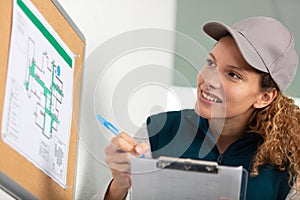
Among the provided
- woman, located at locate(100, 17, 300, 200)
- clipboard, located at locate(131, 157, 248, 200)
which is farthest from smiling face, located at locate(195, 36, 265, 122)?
clipboard, located at locate(131, 157, 248, 200)

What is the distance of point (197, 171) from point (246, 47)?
357mm

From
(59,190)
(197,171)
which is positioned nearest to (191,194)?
(197,171)

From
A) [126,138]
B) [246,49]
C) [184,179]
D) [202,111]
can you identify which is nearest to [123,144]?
[126,138]

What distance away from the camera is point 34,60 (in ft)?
4.08

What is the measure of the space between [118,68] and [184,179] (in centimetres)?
38

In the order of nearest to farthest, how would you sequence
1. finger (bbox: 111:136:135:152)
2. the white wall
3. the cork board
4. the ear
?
the cork board, finger (bbox: 111:136:135:152), the white wall, the ear

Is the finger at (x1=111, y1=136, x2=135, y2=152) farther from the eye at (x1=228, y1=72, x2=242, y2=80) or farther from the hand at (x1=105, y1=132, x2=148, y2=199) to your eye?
the eye at (x1=228, y1=72, x2=242, y2=80)

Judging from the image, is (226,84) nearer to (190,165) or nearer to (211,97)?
(211,97)

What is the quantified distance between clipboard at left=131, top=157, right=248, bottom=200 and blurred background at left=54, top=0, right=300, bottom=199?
0.14m

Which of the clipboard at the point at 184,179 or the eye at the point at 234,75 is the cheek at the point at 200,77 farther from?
the clipboard at the point at 184,179

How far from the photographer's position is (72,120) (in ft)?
4.93

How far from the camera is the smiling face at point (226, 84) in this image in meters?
1.37

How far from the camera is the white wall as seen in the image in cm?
135

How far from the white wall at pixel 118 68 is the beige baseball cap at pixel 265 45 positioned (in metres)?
0.15
